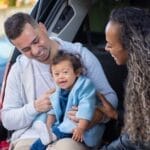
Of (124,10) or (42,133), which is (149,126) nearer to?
(124,10)

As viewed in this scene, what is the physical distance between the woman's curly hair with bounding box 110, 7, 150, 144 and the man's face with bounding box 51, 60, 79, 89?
647 millimetres

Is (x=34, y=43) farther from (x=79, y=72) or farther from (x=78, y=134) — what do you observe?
(x=78, y=134)

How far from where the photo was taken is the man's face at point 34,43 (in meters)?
3.32

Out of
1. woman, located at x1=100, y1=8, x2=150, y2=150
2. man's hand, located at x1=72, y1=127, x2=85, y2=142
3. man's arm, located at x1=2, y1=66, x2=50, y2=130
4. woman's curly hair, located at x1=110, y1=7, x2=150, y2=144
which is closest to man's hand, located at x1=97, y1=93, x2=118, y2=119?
man's hand, located at x1=72, y1=127, x2=85, y2=142

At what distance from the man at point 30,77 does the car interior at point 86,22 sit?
40 centimetres

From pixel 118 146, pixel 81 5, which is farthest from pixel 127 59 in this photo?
pixel 81 5

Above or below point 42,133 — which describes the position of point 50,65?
above

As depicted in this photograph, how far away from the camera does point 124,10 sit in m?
2.70

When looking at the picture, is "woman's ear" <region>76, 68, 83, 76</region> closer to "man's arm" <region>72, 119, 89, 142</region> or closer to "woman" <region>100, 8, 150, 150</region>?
"man's arm" <region>72, 119, 89, 142</region>

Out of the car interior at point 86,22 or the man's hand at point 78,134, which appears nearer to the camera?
the man's hand at point 78,134

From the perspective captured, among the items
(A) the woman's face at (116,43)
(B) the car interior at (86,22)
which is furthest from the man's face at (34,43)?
(A) the woman's face at (116,43)

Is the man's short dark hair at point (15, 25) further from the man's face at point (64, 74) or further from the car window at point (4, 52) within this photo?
the car window at point (4, 52)

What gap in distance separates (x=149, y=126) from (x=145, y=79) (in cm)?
21

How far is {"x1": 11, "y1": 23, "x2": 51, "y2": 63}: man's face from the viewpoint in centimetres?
332
